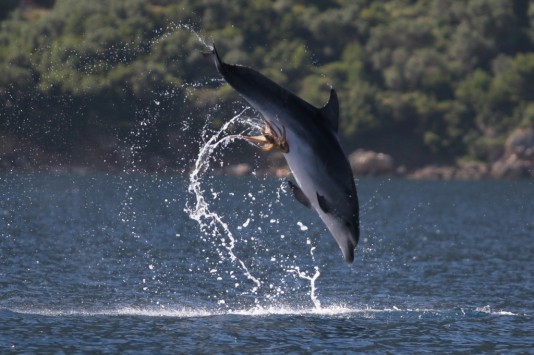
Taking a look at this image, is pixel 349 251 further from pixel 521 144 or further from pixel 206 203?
pixel 521 144

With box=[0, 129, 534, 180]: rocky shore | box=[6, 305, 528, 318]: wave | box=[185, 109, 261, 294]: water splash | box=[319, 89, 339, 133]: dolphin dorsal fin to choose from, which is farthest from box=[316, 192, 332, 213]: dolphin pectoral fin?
box=[0, 129, 534, 180]: rocky shore

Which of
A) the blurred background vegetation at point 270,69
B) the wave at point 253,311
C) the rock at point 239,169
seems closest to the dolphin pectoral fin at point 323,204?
the wave at point 253,311

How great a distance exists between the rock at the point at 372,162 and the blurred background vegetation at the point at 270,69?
229cm

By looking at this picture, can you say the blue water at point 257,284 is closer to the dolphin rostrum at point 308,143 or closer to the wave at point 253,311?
the wave at point 253,311

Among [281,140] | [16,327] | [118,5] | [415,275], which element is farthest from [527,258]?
[118,5]

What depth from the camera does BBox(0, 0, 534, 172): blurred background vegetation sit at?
6048 inches

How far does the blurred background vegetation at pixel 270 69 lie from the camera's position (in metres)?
154

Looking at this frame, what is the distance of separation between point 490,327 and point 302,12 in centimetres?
15744

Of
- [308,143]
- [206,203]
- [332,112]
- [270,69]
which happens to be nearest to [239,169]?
[270,69]

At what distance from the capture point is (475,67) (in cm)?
18462

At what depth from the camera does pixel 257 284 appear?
4475 centimetres

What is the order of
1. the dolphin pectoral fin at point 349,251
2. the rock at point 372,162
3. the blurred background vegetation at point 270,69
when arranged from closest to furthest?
the dolphin pectoral fin at point 349,251 → the blurred background vegetation at point 270,69 → the rock at point 372,162

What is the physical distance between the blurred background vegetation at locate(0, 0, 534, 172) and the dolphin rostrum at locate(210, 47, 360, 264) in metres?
122

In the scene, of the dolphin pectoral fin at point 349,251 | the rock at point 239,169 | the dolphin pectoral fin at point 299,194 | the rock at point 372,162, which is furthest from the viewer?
the rock at point 372,162
